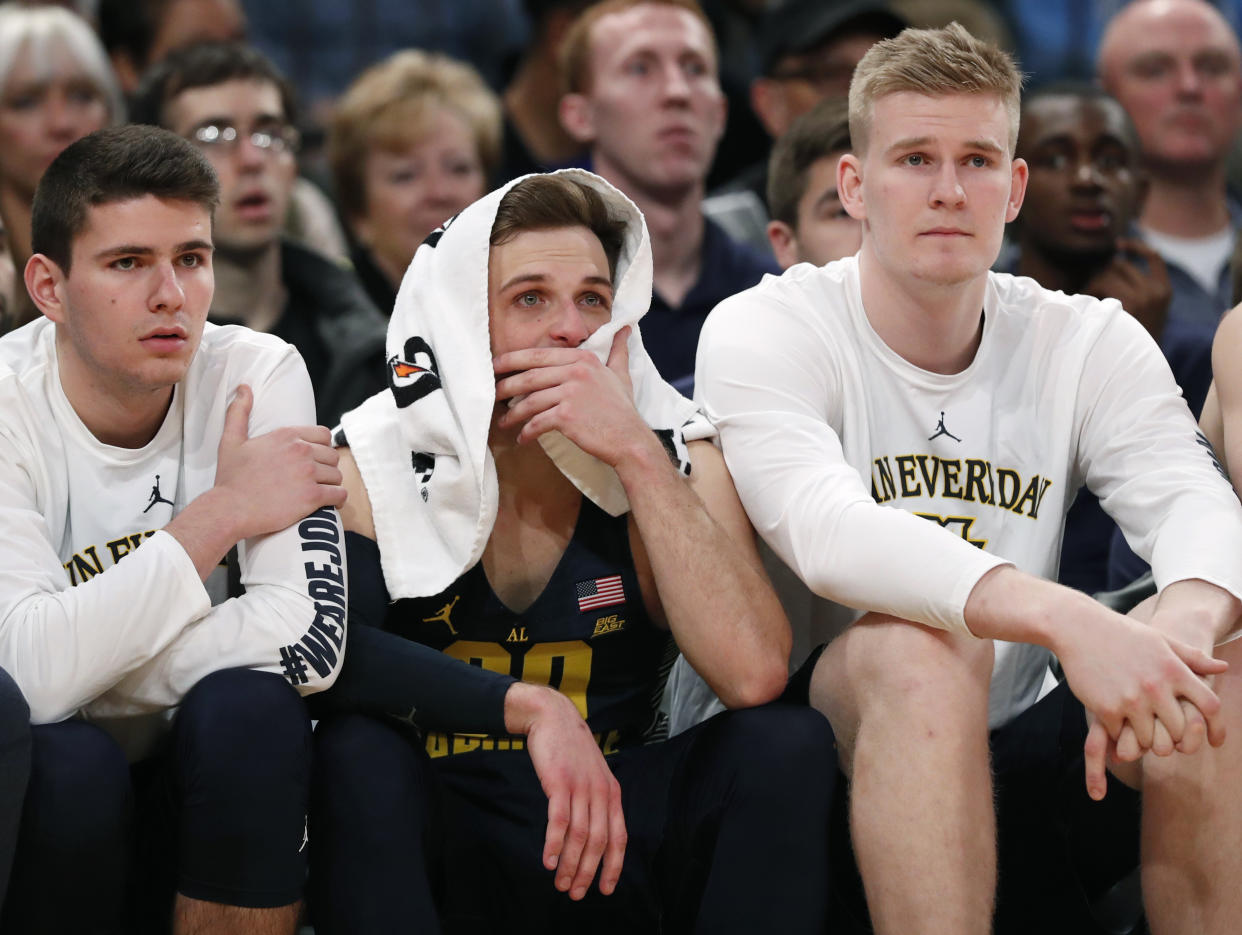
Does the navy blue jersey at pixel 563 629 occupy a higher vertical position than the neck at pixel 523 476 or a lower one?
lower

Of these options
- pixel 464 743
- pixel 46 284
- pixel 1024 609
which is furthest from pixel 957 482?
pixel 46 284

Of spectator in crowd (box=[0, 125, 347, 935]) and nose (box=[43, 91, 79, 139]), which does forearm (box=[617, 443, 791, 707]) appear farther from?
nose (box=[43, 91, 79, 139])

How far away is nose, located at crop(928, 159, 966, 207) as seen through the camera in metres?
2.88

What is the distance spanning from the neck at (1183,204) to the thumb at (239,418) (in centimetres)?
364

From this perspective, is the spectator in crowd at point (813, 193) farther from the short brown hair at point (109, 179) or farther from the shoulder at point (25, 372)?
the shoulder at point (25, 372)

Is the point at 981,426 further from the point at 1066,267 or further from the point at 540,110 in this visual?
the point at 540,110

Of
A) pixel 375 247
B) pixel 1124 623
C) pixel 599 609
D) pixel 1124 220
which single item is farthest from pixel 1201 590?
pixel 375 247

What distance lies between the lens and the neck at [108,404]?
9.40 ft

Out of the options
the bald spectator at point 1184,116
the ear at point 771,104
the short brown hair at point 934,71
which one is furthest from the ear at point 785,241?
the bald spectator at point 1184,116

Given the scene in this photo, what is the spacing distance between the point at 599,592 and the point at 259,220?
7.37 feet

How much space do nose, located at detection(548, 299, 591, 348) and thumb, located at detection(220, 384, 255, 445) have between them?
0.55 meters

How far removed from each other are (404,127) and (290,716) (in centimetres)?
292

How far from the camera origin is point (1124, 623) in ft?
8.03

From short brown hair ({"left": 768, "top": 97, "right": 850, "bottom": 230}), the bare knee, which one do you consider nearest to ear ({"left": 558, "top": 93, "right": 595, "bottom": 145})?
short brown hair ({"left": 768, "top": 97, "right": 850, "bottom": 230})
